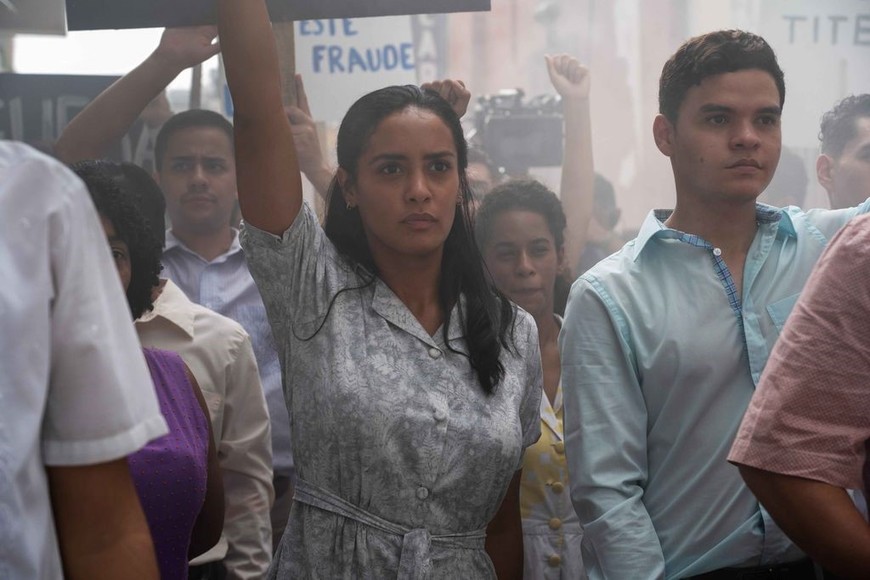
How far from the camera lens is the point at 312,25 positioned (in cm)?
484

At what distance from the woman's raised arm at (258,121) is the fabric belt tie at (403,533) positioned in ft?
1.72

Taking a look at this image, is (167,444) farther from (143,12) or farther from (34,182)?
(34,182)

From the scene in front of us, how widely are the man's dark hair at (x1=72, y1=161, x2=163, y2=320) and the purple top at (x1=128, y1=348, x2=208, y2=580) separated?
1.25 ft

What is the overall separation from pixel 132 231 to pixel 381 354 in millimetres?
867

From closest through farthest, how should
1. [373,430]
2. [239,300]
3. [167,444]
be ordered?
[373,430] → [167,444] → [239,300]

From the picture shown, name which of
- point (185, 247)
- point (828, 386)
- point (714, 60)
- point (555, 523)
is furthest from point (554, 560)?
point (185, 247)

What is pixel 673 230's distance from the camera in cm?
270

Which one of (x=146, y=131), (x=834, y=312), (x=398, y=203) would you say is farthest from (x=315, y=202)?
(x=834, y=312)

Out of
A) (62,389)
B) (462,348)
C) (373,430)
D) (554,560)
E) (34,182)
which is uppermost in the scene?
(34,182)

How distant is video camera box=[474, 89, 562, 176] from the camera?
491cm

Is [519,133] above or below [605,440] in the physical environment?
above

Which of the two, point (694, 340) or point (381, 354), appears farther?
point (694, 340)

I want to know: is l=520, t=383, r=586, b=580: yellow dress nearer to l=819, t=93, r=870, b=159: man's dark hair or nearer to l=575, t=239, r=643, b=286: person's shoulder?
l=575, t=239, r=643, b=286: person's shoulder

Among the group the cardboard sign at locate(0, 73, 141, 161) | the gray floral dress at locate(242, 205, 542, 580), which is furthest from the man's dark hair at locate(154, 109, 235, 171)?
the gray floral dress at locate(242, 205, 542, 580)
